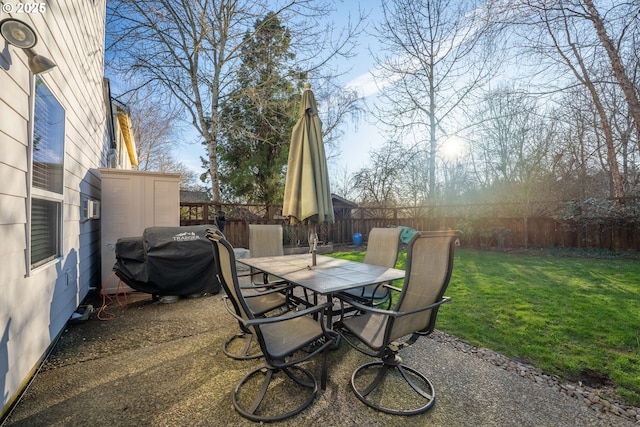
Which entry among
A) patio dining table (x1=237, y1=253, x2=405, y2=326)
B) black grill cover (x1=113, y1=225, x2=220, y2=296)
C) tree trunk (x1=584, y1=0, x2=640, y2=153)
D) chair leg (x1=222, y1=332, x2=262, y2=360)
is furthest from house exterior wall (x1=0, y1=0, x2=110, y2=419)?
tree trunk (x1=584, y1=0, x2=640, y2=153)

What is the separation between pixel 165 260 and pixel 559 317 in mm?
5177

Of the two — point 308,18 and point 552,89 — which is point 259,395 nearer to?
point 552,89

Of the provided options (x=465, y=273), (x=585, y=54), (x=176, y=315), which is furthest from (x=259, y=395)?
(x=585, y=54)

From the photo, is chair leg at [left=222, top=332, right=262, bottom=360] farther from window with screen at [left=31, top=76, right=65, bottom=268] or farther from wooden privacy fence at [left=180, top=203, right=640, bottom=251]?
wooden privacy fence at [left=180, top=203, right=640, bottom=251]

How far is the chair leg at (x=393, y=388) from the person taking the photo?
1.96 metres

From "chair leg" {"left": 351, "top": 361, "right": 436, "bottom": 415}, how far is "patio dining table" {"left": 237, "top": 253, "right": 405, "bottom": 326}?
53 centimetres

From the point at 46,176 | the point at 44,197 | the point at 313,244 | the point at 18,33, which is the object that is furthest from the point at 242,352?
the point at 18,33

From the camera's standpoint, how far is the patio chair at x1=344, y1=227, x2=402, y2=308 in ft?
10.6

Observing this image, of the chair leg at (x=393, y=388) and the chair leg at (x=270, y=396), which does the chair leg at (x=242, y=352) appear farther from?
the chair leg at (x=393, y=388)

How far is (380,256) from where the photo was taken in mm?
3762

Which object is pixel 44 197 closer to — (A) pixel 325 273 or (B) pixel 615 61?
(A) pixel 325 273

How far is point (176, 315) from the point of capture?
12.3 feet

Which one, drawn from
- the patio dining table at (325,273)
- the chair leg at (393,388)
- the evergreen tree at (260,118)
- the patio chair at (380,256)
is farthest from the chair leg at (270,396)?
the evergreen tree at (260,118)

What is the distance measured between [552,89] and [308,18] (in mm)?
7371
